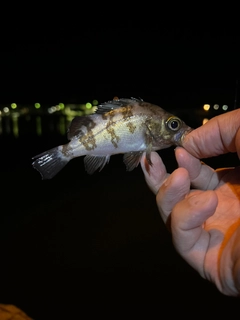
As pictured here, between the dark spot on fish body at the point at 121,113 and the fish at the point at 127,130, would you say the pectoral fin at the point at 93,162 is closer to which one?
the fish at the point at 127,130

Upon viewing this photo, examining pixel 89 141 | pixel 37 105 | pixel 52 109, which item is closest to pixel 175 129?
pixel 89 141

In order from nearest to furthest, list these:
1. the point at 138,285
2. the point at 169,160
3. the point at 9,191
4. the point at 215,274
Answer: the point at 215,274
the point at 138,285
the point at 9,191
the point at 169,160

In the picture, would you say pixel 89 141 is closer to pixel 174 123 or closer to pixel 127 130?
pixel 127 130

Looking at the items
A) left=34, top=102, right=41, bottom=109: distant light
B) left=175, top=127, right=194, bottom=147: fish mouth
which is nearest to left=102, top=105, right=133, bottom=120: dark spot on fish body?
left=175, top=127, right=194, bottom=147: fish mouth

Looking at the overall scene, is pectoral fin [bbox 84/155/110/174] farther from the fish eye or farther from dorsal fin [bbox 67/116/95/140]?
the fish eye

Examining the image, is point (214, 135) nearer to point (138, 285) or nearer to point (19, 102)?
point (138, 285)

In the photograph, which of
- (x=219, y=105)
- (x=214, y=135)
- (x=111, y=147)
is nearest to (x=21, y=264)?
(x=111, y=147)
